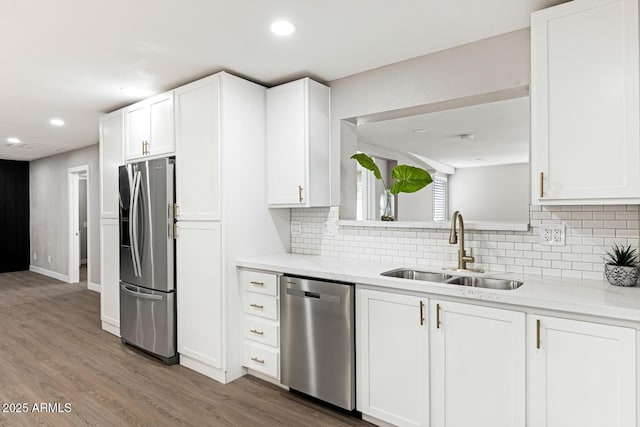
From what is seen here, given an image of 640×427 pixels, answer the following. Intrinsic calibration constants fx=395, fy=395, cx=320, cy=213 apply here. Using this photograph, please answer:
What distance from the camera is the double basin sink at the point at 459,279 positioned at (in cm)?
225

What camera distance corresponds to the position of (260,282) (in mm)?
2900

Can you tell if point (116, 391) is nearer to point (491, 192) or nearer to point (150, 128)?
point (150, 128)

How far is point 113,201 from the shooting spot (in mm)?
4027

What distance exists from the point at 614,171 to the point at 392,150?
2368mm

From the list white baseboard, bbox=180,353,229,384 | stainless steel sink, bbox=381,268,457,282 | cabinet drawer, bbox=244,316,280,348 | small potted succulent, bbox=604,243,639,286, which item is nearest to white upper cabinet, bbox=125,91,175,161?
cabinet drawer, bbox=244,316,280,348

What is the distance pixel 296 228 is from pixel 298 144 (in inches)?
32.4

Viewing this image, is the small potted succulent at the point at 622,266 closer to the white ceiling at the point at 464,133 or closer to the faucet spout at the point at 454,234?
the faucet spout at the point at 454,234

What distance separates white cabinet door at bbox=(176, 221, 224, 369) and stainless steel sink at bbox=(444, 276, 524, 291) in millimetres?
Result: 1685

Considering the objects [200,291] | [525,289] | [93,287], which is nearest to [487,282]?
[525,289]

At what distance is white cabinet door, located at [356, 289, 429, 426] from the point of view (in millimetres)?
2139

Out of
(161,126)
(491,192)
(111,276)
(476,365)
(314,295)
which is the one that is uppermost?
(161,126)

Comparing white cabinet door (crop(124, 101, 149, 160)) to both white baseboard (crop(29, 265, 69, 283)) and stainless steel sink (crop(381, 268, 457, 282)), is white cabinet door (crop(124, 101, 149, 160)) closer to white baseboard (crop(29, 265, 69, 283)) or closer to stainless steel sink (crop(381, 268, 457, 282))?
stainless steel sink (crop(381, 268, 457, 282))

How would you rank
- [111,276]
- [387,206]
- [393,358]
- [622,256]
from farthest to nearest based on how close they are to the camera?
[111,276]
[387,206]
[393,358]
[622,256]

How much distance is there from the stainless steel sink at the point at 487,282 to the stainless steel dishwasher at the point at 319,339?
66cm
